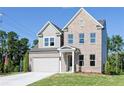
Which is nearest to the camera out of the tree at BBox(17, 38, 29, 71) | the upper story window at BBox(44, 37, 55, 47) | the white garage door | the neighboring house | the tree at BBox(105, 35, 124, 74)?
the tree at BBox(17, 38, 29, 71)

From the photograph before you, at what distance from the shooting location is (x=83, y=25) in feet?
79.1

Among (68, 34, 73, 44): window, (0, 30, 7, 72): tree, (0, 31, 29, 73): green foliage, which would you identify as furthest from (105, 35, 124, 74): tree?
(0, 30, 7, 72): tree

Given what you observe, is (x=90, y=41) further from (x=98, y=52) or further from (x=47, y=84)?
(x=47, y=84)

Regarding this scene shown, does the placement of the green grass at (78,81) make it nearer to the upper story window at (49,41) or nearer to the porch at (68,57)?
the porch at (68,57)

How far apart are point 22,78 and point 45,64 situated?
385 centimetres

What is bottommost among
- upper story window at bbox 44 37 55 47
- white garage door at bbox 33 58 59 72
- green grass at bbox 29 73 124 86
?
green grass at bbox 29 73 124 86

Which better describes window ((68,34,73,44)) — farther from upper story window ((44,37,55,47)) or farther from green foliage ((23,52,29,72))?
green foliage ((23,52,29,72))

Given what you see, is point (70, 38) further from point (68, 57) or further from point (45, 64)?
point (68, 57)

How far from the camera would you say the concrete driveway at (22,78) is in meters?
17.9

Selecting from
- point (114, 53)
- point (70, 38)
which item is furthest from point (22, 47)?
point (114, 53)

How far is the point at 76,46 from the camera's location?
82.1 feet

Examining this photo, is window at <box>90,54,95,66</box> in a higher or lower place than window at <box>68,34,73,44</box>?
lower

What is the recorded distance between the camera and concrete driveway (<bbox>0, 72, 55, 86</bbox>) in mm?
17936
